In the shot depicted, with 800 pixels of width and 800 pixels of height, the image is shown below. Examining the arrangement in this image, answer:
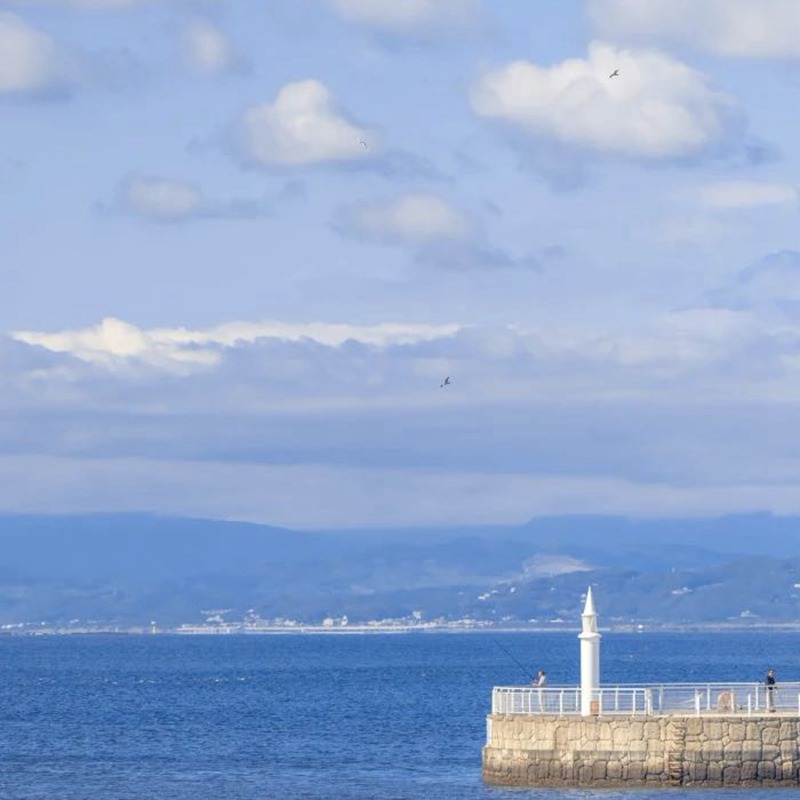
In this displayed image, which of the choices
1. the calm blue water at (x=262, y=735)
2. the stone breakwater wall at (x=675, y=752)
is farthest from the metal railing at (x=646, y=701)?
the calm blue water at (x=262, y=735)

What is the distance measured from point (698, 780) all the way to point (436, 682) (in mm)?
92068

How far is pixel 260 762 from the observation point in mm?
77812

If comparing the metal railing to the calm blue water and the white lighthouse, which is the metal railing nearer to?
the white lighthouse

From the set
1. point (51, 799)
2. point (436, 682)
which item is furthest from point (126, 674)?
point (51, 799)

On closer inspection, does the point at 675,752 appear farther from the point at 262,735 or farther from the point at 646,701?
the point at 262,735

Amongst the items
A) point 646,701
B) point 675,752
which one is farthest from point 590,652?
point 675,752

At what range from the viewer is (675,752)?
5944 cm

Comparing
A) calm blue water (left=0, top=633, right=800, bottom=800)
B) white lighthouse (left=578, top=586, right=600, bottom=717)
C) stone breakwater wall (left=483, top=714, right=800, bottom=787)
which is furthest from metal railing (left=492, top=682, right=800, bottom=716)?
calm blue water (left=0, top=633, right=800, bottom=800)

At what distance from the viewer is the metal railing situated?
2402 inches

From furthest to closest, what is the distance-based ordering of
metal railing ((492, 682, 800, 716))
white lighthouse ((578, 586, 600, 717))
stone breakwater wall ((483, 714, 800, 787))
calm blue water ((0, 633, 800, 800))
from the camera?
calm blue water ((0, 633, 800, 800))
white lighthouse ((578, 586, 600, 717))
metal railing ((492, 682, 800, 716))
stone breakwater wall ((483, 714, 800, 787))

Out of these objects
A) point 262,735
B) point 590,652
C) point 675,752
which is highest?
point 590,652

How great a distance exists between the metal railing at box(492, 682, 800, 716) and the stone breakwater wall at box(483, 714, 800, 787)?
0.76 metres

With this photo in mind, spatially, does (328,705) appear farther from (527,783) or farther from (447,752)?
(527,783)

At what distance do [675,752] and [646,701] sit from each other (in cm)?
187
